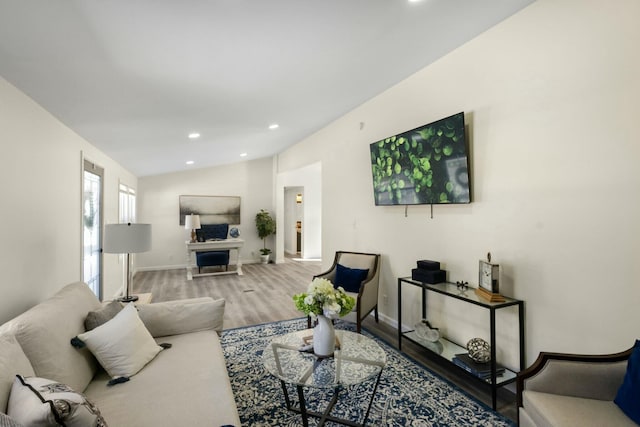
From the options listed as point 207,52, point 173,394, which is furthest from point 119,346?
point 207,52

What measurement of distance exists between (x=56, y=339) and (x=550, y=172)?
3.24 metres

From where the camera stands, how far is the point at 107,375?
1.89m

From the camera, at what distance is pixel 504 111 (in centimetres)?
249

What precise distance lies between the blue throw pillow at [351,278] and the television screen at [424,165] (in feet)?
3.03

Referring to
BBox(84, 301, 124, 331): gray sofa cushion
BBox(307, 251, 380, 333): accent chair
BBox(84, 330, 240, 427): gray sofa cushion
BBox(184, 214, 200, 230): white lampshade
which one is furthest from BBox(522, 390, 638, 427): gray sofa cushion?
BBox(184, 214, 200, 230): white lampshade

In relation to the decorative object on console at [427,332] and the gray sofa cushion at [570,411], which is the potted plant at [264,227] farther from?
the gray sofa cushion at [570,411]

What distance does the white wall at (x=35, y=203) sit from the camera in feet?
6.25

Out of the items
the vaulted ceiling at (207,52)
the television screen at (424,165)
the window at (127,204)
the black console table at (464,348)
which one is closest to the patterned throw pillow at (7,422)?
the vaulted ceiling at (207,52)

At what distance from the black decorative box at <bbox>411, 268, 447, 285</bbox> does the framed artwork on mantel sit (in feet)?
21.4

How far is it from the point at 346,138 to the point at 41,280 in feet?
12.9

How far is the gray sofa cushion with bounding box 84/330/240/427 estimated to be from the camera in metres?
1.46

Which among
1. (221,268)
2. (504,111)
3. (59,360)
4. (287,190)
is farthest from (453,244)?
(287,190)

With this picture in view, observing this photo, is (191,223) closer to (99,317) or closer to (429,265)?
(99,317)

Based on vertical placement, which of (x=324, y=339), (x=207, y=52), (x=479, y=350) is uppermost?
(x=207, y=52)
